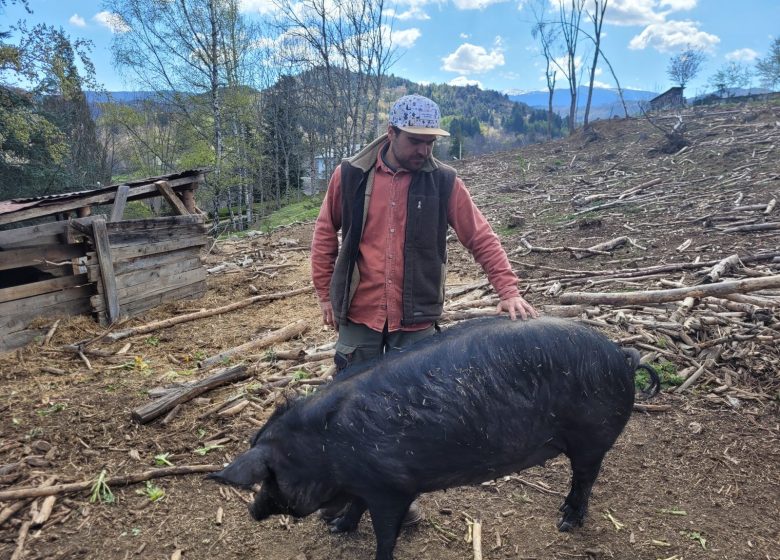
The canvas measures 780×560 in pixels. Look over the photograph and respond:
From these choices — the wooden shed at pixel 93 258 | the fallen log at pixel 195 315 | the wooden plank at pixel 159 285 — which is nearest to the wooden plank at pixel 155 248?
the wooden shed at pixel 93 258

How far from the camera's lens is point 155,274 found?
9000mm

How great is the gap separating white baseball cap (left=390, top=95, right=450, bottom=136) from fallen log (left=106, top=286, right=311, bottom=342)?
636 cm

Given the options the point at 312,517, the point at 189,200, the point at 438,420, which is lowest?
the point at 312,517

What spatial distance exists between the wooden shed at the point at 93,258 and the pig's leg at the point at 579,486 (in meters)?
7.58

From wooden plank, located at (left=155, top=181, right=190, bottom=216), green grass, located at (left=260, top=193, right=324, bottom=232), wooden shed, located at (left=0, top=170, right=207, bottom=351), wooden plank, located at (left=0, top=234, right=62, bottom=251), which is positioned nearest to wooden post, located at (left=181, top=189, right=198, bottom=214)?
wooden plank, located at (left=155, top=181, right=190, bottom=216)

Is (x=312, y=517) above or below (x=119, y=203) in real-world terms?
below

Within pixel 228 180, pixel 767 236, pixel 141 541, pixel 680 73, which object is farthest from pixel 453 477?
pixel 680 73

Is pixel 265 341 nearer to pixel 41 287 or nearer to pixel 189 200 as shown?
pixel 41 287

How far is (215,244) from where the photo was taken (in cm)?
1511

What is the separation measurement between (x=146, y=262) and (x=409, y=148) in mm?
7424

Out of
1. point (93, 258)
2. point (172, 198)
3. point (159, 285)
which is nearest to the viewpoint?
point (93, 258)

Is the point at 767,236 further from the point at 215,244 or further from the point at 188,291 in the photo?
the point at 215,244

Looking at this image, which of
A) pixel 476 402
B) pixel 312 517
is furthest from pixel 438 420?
pixel 312 517

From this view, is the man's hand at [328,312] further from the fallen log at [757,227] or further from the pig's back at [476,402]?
the fallen log at [757,227]
